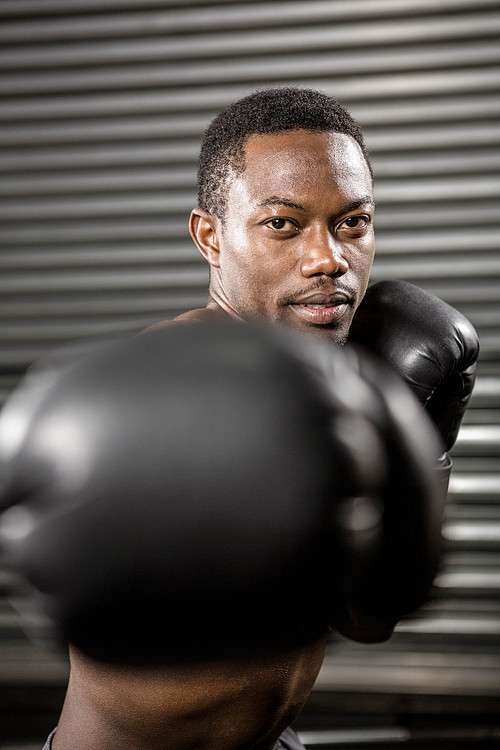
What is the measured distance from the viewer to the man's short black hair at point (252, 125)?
1.20m

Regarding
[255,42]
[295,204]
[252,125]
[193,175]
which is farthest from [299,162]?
[255,42]

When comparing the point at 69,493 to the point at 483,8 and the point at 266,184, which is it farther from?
the point at 483,8

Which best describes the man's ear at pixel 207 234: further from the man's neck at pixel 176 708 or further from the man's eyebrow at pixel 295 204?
the man's neck at pixel 176 708

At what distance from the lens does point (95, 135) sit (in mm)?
3264

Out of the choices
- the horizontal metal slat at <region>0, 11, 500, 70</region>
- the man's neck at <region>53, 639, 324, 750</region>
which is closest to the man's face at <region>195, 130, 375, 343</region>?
the man's neck at <region>53, 639, 324, 750</region>

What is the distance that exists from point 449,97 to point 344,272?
2.25m

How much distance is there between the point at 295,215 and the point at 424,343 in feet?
1.15

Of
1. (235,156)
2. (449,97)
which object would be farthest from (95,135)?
(235,156)

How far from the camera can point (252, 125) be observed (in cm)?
124

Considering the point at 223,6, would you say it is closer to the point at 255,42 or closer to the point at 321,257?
the point at 255,42

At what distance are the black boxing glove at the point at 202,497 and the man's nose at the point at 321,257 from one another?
1.81ft

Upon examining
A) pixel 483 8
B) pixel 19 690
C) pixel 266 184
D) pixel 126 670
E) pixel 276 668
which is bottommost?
pixel 19 690

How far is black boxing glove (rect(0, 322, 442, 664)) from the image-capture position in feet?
1.73

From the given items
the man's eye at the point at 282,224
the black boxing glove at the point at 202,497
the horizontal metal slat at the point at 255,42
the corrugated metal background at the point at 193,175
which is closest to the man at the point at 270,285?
the man's eye at the point at 282,224
